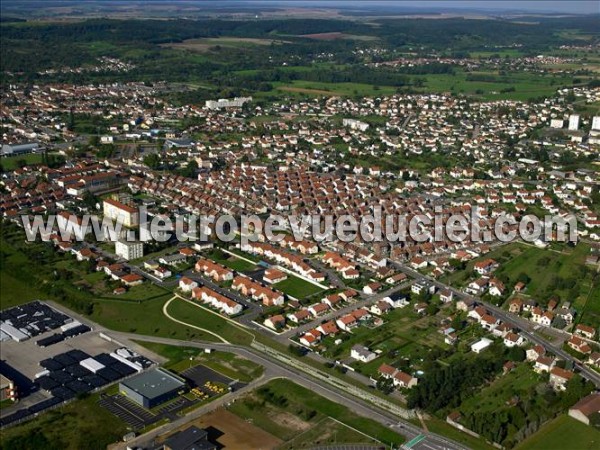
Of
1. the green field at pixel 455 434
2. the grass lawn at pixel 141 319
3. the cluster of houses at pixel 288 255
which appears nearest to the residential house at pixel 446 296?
the cluster of houses at pixel 288 255

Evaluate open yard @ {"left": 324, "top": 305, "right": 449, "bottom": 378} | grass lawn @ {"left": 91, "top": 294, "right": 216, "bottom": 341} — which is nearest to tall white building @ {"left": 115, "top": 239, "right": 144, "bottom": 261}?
grass lawn @ {"left": 91, "top": 294, "right": 216, "bottom": 341}

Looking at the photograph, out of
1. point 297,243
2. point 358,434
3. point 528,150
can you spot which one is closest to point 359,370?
point 358,434

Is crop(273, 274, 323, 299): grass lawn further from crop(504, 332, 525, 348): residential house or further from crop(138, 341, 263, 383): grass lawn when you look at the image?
crop(504, 332, 525, 348): residential house

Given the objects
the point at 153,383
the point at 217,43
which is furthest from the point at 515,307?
the point at 217,43

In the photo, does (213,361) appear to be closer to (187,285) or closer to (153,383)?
(153,383)

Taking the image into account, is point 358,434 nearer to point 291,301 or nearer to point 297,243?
point 291,301
